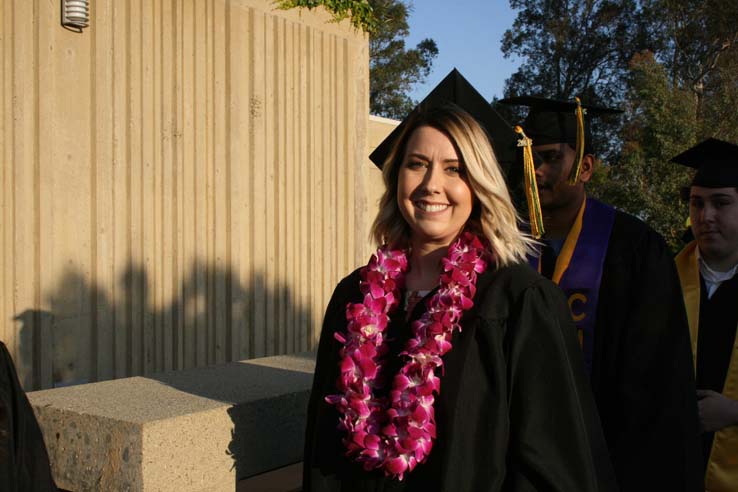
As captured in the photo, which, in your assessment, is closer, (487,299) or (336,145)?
(487,299)

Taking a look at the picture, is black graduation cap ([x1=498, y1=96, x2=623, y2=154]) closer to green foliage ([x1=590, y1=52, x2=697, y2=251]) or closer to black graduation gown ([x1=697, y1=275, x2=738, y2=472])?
black graduation gown ([x1=697, y1=275, x2=738, y2=472])

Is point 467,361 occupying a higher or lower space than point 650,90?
lower

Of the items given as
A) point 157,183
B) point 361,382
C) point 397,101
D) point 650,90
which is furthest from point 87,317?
point 397,101

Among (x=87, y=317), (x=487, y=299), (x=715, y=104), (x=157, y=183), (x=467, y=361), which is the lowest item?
(x=87, y=317)

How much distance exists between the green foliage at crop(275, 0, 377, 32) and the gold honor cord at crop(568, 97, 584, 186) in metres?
4.81

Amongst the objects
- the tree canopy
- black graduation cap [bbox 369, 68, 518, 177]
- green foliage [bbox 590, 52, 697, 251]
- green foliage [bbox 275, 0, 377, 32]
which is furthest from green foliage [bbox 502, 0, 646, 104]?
black graduation cap [bbox 369, 68, 518, 177]

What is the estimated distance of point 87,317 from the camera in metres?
5.55

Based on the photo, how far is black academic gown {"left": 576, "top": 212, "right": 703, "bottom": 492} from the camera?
7.89ft

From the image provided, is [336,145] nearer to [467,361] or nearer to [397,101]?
[467,361]

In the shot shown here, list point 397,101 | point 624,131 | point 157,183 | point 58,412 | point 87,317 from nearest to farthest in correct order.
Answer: point 58,412 → point 87,317 → point 157,183 → point 624,131 → point 397,101

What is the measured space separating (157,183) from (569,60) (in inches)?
1060

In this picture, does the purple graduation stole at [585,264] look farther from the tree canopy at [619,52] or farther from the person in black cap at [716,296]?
the tree canopy at [619,52]

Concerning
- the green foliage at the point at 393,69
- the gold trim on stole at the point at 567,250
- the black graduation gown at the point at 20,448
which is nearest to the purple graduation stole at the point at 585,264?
the gold trim on stole at the point at 567,250

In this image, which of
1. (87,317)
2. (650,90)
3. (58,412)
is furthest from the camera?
(650,90)
